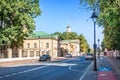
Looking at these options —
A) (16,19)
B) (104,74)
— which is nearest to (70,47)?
(16,19)

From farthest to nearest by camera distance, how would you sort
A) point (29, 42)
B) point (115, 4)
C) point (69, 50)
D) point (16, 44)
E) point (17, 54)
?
point (69, 50) < point (29, 42) < point (17, 54) < point (16, 44) < point (115, 4)

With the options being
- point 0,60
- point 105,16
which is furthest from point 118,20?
point 0,60

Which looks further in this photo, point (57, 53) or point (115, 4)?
point (57, 53)

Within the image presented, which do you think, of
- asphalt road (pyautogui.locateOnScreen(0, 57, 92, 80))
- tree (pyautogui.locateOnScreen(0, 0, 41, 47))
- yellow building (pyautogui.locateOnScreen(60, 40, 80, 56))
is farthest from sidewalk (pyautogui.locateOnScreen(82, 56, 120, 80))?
yellow building (pyautogui.locateOnScreen(60, 40, 80, 56))

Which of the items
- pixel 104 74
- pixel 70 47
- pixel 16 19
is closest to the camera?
pixel 104 74

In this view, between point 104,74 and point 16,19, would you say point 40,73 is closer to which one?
point 104,74

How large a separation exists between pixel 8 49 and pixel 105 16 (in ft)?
163

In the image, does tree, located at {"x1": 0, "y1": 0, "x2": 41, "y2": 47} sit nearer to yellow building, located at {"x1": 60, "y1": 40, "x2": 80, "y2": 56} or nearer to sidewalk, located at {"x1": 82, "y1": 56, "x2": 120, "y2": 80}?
sidewalk, located at {"x1": 82, "y1": 56, "x2": 120, "y2": 80}

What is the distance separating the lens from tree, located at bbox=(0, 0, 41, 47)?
174ft

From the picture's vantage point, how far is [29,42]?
131 meters

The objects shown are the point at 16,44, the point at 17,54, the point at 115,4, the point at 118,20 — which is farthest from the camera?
the point at 17,54

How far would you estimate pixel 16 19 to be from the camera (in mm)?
54938

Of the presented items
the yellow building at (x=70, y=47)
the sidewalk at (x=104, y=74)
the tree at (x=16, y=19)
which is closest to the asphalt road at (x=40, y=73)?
the sidewalk at (x=104, y=74)

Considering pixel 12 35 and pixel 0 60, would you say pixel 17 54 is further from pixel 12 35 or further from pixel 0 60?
pixel 12 35
